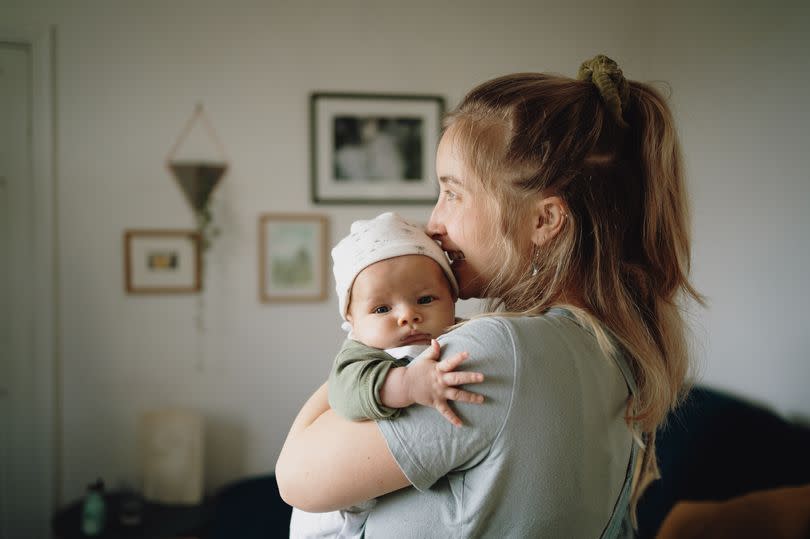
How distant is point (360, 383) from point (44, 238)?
103 inches

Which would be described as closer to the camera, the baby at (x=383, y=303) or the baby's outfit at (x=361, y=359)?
the baby's outfit at (x=361, y=359)

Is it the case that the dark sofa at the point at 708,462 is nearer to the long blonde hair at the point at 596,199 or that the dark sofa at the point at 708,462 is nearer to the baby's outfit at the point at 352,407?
the long blonde hair at the point at 596,199

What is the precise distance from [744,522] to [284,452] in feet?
4.91

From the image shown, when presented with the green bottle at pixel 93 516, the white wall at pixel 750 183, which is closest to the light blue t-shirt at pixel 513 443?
the white wall at pixel 750 183

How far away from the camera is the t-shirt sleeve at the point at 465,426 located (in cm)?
71

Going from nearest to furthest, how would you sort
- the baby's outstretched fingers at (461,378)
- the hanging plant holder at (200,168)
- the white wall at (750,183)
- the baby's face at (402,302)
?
the baby's outstretched fingers at (461,378) < the baby's face at (402,302) < the white wall at (750,183) < the hanging plant holder at (200,168)

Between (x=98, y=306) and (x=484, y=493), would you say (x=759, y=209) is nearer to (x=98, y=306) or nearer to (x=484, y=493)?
(x=484, y=493)

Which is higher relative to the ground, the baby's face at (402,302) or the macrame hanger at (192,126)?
the macrame hanger at (192,126)

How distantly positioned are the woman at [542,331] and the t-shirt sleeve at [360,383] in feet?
0.07

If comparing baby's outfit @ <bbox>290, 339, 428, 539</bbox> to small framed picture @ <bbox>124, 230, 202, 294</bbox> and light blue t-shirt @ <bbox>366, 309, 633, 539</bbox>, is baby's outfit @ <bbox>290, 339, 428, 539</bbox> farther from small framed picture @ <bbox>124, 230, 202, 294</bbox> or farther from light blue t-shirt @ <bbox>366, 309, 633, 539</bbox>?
small framed picture @ <bbox>124, 230, 202, 294</bbox>

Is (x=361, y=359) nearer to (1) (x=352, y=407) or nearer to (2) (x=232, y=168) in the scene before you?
(1) (x=352, y=407)

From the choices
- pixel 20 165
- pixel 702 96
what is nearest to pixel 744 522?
pixel 702 96

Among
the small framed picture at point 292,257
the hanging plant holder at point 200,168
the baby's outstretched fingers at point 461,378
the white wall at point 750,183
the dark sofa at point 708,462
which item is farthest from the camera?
the small framed picture at point 292,257

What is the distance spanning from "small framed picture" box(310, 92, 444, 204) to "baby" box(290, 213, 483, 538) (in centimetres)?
200
